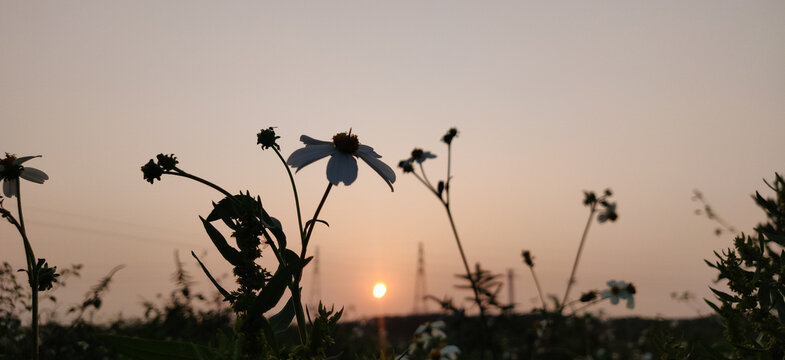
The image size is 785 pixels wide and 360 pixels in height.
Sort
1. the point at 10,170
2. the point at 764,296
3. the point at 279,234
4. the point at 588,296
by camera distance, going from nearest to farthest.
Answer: the point at 764,296 < the point at 279,234 < the point at 10,170 < the point at 588,296

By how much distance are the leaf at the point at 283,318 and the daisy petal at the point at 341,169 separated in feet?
1.07

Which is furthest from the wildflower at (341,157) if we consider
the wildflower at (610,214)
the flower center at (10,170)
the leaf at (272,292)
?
the wildflower at (610,214)

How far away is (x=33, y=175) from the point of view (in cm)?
188

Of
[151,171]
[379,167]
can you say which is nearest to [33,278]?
→ [151,171]

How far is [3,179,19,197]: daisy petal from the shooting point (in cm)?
188

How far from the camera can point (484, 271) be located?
3.71 meters

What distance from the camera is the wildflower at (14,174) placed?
73.3 inches

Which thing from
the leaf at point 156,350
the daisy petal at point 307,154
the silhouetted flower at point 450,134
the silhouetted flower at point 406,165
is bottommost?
the leaf at point 156,350

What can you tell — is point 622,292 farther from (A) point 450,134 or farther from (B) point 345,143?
(B) point 345,143

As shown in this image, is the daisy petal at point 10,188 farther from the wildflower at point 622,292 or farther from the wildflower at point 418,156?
the wildflower at point 622,292

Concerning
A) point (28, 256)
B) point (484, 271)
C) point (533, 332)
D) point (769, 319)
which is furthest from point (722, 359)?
point (533, 332)

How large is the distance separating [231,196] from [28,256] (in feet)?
2.13

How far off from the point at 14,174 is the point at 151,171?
77 centimetres


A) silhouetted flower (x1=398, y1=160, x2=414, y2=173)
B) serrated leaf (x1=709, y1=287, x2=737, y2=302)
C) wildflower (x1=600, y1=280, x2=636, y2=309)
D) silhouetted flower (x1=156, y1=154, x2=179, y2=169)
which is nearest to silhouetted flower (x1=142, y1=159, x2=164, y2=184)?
silhouetted flower (x1=156, y1=154, x2=179, y2=169)
